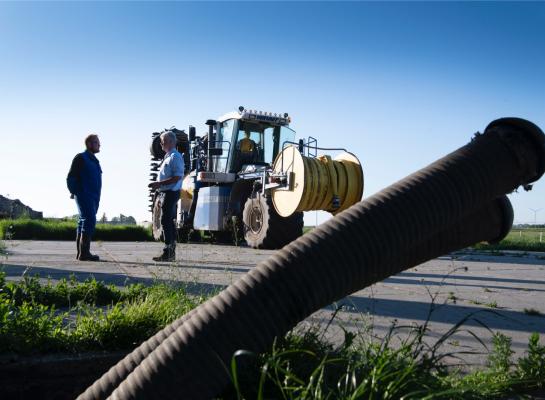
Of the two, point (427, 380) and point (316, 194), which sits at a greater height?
point (316, 194)

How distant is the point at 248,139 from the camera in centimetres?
1291

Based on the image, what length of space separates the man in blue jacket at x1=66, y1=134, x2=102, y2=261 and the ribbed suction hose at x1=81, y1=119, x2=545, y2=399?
6.44m

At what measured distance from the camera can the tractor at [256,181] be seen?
10.4 m

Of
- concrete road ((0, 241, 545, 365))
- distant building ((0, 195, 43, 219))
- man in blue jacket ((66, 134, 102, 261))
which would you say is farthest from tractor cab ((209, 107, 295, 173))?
distant building ((0, 195, 43, 219))

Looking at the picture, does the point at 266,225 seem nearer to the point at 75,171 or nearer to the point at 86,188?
the point at 86,188

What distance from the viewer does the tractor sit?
10422 mm

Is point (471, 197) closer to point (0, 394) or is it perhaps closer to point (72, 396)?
point (72, 396)

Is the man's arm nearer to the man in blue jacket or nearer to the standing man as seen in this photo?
the man in blue jacket

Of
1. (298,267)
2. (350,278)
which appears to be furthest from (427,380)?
(298,267)

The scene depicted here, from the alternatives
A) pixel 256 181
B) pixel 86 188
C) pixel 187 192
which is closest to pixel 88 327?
pixel 86 188

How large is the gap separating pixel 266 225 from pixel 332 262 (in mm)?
9181

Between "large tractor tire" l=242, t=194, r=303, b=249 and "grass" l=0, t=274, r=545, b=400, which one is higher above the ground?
"large tractor tire" l=242, t=194, r=303, b=249

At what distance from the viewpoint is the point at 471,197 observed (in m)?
1.84

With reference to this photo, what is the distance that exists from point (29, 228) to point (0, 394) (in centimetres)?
1853
